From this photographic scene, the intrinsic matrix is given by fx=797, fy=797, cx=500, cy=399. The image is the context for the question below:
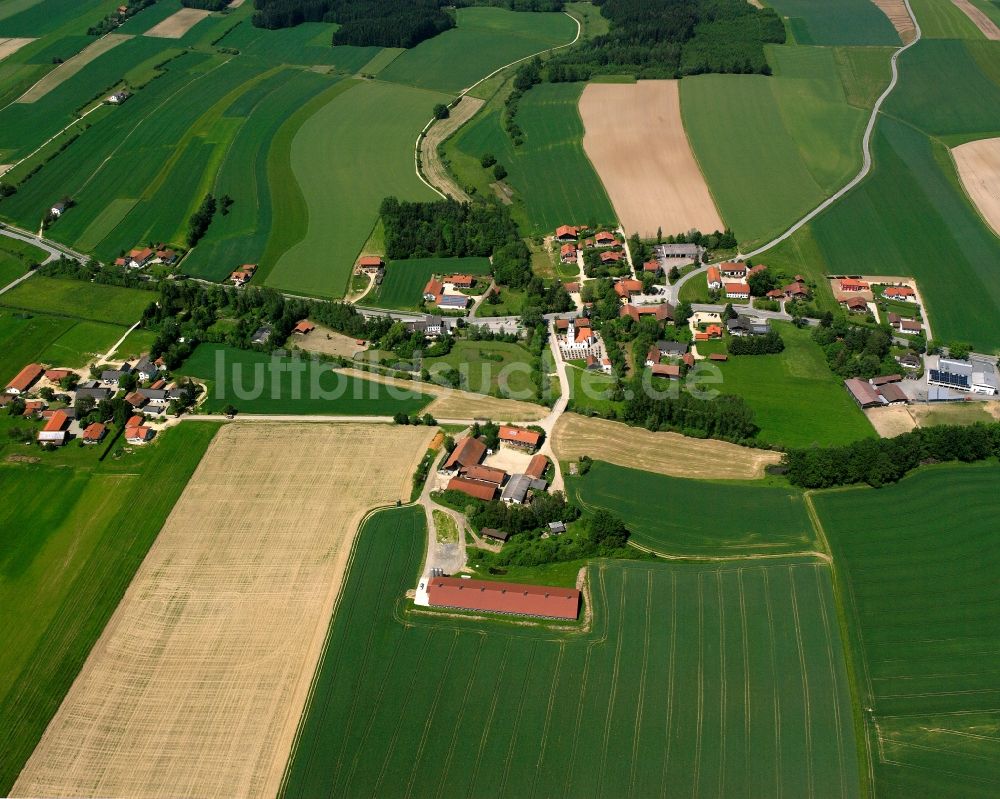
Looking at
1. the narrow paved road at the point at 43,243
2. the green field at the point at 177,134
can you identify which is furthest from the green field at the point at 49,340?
the green field at the point at 177,134

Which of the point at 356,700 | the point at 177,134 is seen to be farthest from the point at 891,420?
the point at 177,134

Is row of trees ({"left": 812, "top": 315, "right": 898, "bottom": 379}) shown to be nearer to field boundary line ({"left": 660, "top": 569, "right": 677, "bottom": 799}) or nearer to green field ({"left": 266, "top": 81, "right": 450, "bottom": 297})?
field boundary line ({"left": 660, "top": 569, "right": 677, "bottom": 799})

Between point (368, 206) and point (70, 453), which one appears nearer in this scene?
point (70, 453)

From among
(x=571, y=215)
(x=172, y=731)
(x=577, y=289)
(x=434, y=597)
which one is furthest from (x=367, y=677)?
(x=571, y=215)

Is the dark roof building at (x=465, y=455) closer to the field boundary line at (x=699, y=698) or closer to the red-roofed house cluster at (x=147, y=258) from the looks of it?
the field boundary line at (x=699, y=698)

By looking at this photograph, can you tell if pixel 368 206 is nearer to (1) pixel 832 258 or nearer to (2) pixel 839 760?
(1) pixel 832 258

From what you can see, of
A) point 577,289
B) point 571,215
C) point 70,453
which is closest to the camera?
point 70,453
